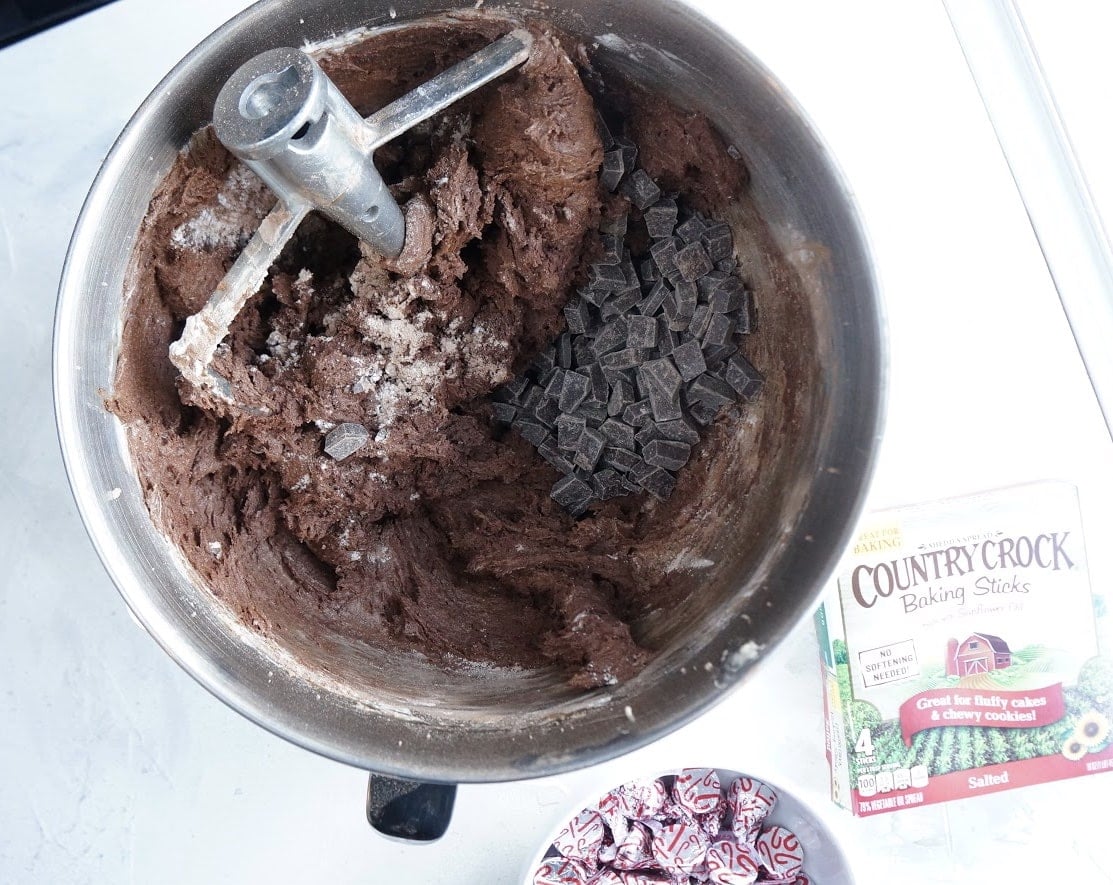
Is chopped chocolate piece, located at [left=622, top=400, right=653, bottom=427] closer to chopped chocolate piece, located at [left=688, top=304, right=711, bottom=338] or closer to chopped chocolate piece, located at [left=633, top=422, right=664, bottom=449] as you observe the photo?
chopped chocolate piece, located at [left=633, top=422, right=664, bottom=449]

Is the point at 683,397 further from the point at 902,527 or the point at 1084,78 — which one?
the point at 1084,78

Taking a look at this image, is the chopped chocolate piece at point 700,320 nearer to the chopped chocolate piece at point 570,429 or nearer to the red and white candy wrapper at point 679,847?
the chopped chocolate piece at point 570,429

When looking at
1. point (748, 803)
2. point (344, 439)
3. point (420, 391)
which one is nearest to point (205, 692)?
point (344, 439)

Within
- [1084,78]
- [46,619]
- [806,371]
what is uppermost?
[1084,78]

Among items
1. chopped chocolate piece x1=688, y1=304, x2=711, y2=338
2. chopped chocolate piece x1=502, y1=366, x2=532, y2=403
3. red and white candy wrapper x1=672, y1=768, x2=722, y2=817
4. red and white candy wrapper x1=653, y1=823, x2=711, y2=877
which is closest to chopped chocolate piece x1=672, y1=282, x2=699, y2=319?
chopped chocolate piece x1=688, y1=304, x2=711, y2=338

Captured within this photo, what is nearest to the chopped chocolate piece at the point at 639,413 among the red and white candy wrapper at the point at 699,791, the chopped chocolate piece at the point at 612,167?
the chopped chocolate piece at the point at 612,167

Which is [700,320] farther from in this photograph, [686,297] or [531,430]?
[531,430]

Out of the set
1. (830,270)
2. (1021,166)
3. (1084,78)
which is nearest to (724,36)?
(830,270)
